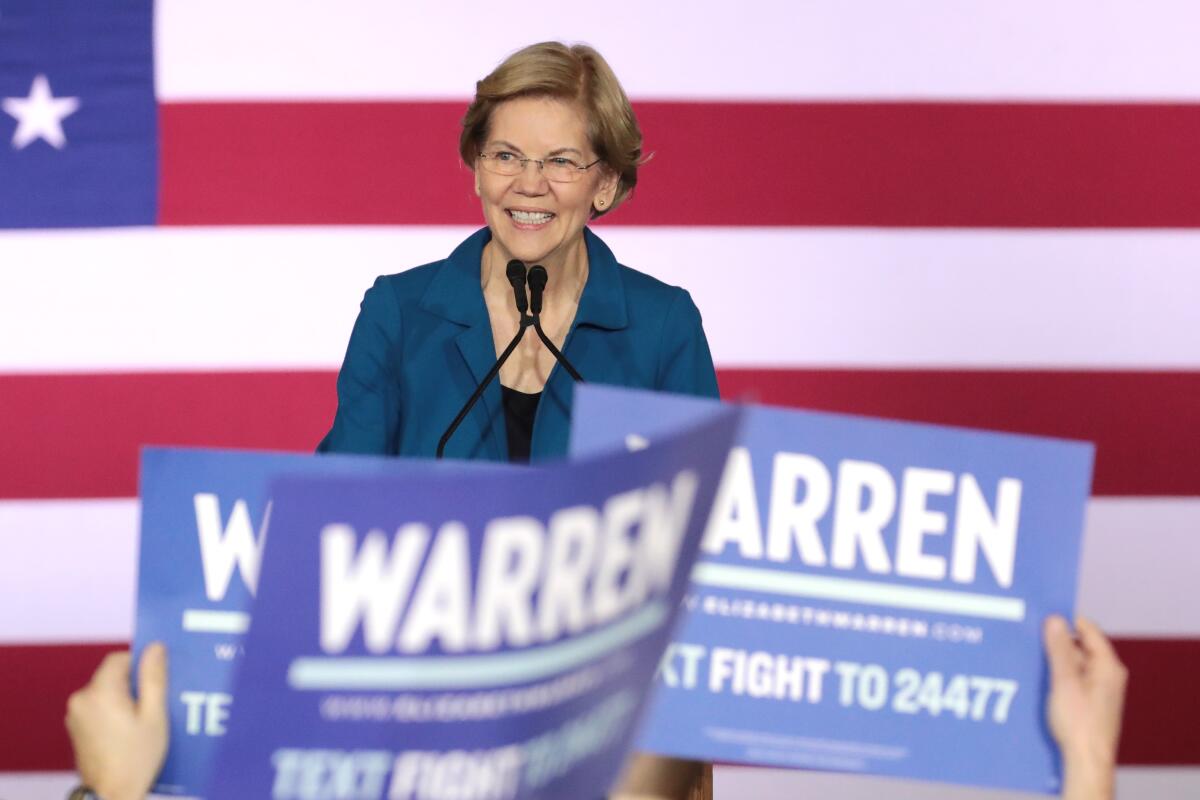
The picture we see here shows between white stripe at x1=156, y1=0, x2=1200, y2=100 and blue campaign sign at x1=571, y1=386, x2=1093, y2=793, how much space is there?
4.04ft

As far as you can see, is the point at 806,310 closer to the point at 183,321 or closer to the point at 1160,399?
the point at 1160,399

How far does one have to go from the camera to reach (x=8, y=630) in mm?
2088

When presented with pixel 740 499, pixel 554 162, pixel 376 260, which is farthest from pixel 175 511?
pixel 376 260

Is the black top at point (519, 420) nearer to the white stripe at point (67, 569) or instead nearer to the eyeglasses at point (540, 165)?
the eyeglasses at point (540, 165)

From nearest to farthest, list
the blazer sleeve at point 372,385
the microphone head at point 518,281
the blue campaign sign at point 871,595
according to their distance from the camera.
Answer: the blue campaign sign at point 871,595
the microphone head at point 518,281
the blazer sleeve at point 372,385

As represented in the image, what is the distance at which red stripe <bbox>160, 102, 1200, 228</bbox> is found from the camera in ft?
6.56

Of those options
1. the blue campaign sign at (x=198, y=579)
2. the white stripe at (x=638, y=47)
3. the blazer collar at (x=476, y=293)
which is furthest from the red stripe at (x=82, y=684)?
the blue campaign sign at (x=198, y=579)

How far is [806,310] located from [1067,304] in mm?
372

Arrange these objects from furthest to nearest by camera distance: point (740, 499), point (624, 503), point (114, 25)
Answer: point (114, 25) < point (740, 499) < point (624, 503)

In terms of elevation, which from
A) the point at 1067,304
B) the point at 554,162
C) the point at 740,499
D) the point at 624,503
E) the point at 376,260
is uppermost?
the point at 1067,304

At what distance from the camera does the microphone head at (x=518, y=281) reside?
1.29 m

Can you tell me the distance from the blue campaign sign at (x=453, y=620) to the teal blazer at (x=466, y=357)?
85cm

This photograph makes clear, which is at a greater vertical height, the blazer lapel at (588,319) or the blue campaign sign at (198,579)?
the blazer lapel at (588,319)

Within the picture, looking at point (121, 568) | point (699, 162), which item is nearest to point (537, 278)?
point (699, 162)
